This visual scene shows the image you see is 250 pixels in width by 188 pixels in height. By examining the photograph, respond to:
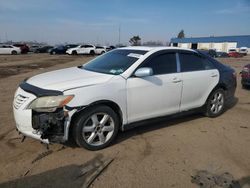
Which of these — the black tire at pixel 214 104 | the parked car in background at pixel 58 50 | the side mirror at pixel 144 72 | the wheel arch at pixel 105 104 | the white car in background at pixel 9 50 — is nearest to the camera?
the wheel arch at pixel 105 104

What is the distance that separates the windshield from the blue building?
61.0 metres

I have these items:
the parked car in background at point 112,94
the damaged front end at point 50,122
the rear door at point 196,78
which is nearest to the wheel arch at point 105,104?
the parked car in background at point 112,94

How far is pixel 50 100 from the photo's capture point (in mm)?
3615

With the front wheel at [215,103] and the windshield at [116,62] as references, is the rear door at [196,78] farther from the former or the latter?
the windshield at [116,62]

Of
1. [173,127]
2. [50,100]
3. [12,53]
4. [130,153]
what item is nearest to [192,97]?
[173,127]

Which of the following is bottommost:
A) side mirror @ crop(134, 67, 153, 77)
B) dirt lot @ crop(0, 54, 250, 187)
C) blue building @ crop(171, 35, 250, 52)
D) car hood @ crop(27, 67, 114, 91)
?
dirt lot @ crop(0, 54, 250, 187)

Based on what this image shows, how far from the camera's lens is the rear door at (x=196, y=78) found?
16.7ft

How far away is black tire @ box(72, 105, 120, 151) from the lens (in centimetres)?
377

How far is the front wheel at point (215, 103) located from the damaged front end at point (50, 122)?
11.0 feet

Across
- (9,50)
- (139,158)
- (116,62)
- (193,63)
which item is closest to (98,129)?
(139,158)

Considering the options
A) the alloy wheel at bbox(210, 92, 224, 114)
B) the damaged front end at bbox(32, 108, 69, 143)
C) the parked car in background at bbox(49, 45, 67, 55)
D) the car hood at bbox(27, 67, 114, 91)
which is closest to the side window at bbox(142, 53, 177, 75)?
the car hood at bbox(27, 67, 114, 91)

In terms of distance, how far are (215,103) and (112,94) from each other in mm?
2959

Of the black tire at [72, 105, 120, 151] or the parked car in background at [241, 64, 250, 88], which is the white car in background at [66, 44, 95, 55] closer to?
the parked car in background at [241, 64, 250, 88]

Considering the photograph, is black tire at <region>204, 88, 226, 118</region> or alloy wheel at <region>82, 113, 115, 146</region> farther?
black tire at <region>204, 88, 226, 118</region>
